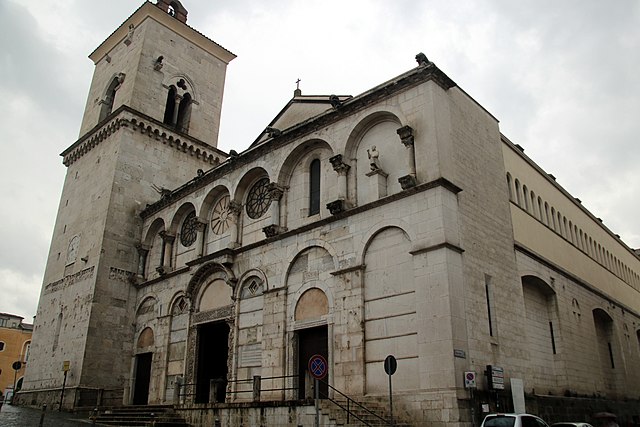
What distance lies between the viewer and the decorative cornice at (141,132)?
100 ft

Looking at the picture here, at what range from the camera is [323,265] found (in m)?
19.0

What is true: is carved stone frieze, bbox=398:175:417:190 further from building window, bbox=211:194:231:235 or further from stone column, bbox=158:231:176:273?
stone column, bbox=158:231:176:273

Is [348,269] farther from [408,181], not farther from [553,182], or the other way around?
[553,182]

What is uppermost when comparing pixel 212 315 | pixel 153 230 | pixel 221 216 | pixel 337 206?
pixel 153 230

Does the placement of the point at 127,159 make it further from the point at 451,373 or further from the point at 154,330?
the point at 451,373

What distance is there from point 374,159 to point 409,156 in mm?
1468

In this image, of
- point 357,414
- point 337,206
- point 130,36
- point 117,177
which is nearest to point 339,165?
point 337,206

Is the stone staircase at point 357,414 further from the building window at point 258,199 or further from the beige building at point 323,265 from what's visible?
the building window at point 258,199

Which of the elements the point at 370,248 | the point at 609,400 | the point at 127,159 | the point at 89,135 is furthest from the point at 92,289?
the point at 609,400

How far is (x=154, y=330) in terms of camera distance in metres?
26.0

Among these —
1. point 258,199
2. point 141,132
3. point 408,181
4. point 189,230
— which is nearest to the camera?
point 408,181

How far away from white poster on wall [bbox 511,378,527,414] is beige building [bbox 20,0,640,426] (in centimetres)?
9

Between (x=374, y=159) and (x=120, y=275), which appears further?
(x=120, y=275)

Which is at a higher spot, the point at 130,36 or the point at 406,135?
the point at 130,36
